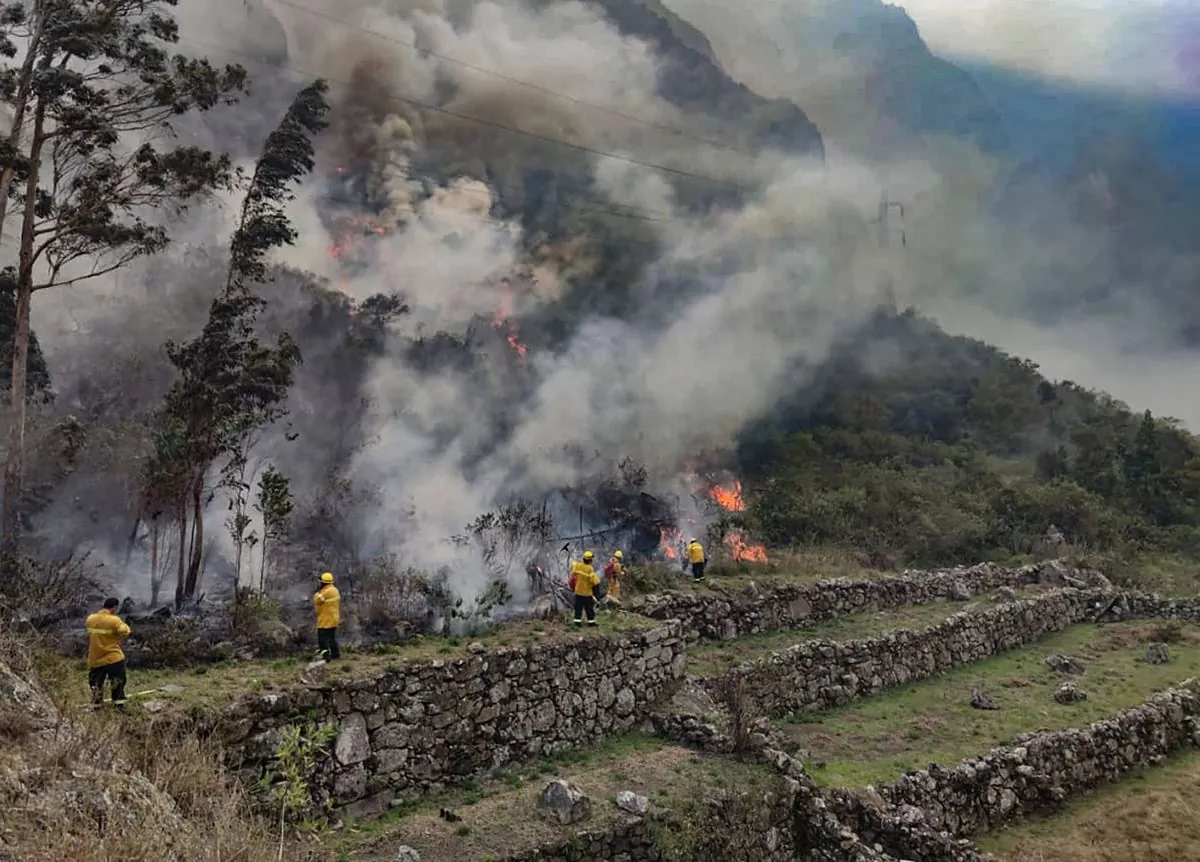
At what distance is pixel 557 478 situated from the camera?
27203 mm

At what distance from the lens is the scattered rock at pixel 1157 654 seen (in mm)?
20266

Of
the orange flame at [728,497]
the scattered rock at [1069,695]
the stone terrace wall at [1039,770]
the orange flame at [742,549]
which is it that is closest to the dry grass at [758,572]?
the orange flame at [742,549]

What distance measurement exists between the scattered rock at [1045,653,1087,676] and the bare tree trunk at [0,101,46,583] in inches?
912

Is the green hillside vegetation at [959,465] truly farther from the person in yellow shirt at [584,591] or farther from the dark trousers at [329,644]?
the dark trousers at [329,644]

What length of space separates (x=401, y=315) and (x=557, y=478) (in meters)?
7.88

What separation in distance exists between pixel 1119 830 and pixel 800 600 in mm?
9094

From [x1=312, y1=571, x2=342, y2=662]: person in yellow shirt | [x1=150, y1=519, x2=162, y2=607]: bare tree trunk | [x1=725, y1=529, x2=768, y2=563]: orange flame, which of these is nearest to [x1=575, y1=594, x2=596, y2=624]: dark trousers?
[x1=312, y1=571, x2=342, y2=662]: person in yellow shirt

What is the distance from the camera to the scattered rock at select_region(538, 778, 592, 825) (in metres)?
9.05

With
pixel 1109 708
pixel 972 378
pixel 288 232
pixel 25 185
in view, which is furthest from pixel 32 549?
pixel 972 378

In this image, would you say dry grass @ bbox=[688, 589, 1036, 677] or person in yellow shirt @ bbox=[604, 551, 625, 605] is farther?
person in yellow shirt @ bbox=[604, 551, 625, 605]

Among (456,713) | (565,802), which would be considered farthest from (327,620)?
(565,802)

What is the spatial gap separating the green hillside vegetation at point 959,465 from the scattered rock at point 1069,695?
15201 mm

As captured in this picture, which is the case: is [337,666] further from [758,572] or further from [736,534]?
[736,534]

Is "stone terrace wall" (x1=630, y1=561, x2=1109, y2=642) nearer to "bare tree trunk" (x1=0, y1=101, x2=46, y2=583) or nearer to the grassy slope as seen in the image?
the grassy slope
